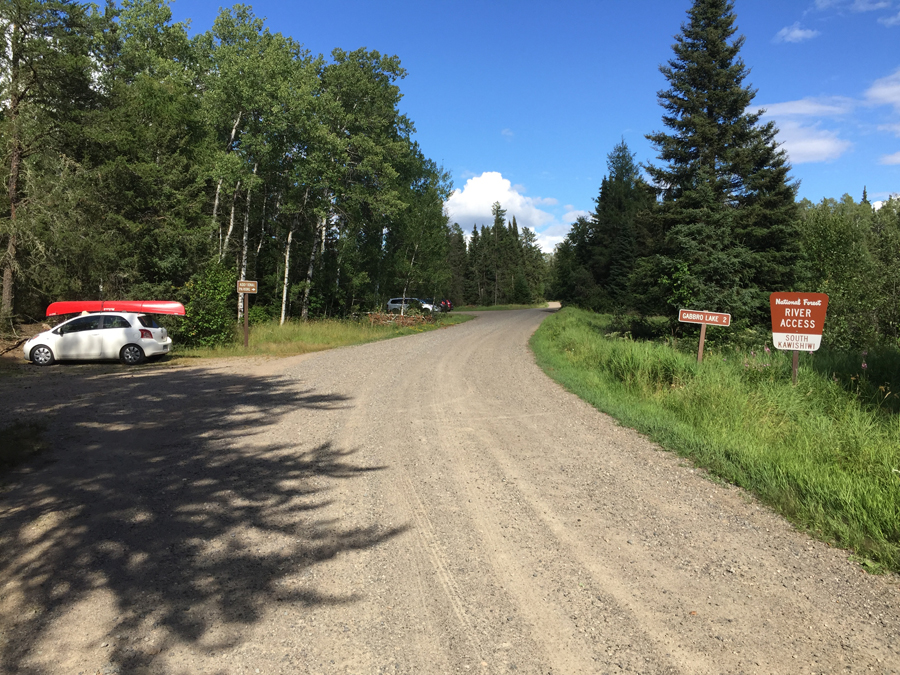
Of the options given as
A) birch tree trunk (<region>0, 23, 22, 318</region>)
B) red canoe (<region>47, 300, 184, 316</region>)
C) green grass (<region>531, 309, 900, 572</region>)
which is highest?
birch tree trunk (<region>0, 23, 22, 318</region>)

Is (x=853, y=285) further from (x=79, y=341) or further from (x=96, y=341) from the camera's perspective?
(x=79, y=341)

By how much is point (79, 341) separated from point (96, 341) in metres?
0.48

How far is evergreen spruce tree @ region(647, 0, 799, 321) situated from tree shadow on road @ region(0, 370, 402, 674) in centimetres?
1907

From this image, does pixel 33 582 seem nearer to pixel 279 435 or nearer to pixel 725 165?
pixel 279 435

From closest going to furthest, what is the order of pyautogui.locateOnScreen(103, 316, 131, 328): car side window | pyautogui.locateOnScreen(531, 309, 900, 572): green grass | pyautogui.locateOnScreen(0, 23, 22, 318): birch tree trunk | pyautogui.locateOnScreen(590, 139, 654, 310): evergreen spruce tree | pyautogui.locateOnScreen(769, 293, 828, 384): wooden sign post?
pyautogui.locateOnScreen(531, 309, 900, 572): green grass
pyautogui.locateOnScreen(769, 293, 828, 384): wooden sign post
pyautogui.locateOnScreen(103, 316, 131, 328): car side window
pyautogui.locateOnScreen(0, 23, 22, 318): birch tree trunk
pyautogui.locateOnScreen(590, 139, 654, 310): evergreen spruce tree

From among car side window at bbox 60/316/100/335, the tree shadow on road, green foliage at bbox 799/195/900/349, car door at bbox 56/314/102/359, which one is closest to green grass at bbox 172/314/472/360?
car door at bbox 56/314/102/359

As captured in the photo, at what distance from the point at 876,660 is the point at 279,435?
21.8 feet

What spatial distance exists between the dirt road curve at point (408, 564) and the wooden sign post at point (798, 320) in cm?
382

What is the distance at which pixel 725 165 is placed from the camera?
22062 mm

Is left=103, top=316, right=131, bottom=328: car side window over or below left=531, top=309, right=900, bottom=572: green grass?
over

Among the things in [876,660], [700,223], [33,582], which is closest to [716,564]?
[876,660]

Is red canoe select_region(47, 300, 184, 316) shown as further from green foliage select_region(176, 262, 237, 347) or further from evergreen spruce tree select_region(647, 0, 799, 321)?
evergreen spruce tree select_region(647, 0, 799, 321)

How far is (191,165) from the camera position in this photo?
22.9 metres

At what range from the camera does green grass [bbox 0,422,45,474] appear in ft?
19.6
